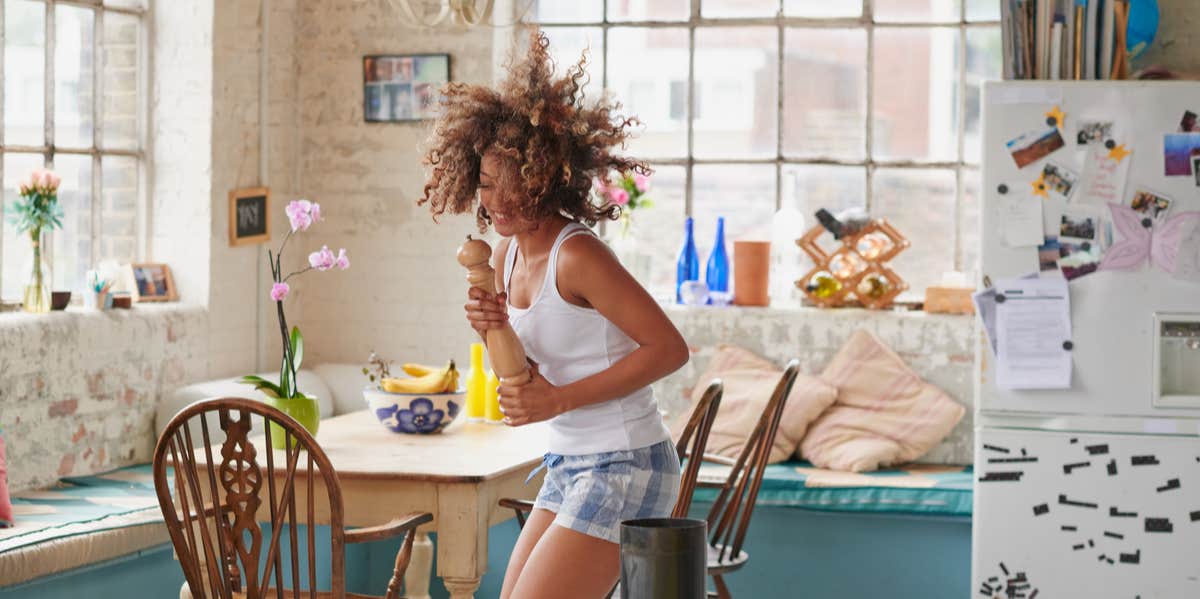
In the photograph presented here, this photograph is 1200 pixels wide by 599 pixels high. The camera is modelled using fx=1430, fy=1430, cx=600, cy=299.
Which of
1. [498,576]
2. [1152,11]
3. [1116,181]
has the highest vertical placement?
[1152,11]

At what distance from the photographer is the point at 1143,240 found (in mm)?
3902

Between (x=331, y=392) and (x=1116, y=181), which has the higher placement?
(x=1116, y=181)

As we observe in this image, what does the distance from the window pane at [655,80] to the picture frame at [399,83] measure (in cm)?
72

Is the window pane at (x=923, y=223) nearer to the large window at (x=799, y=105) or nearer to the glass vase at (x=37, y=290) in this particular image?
the large window at (x=799, y=105)

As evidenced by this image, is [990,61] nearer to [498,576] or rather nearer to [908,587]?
[908,587]

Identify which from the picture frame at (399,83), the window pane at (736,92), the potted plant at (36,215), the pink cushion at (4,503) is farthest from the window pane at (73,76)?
the window pane at (736,92)

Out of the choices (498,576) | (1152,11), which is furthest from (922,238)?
(498,576)

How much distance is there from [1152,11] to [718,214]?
1950 millimetres

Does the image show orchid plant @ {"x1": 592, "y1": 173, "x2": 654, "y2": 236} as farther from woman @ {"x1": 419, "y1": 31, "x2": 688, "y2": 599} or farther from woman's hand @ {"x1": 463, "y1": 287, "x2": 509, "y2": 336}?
woman's hand @ {"x1": 463, "y1": 287, "x2": 509, "y2": 336}

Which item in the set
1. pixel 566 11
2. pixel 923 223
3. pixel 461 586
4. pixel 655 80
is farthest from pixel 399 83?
pixel 461 586

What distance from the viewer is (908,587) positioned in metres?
4.74

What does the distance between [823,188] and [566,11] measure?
4.23 feet

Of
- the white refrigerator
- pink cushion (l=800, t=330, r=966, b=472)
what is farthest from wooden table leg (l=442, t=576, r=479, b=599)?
pink cushion (l=800, t=330, r=966, b=472)

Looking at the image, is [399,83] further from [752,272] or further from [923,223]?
[923,223]
